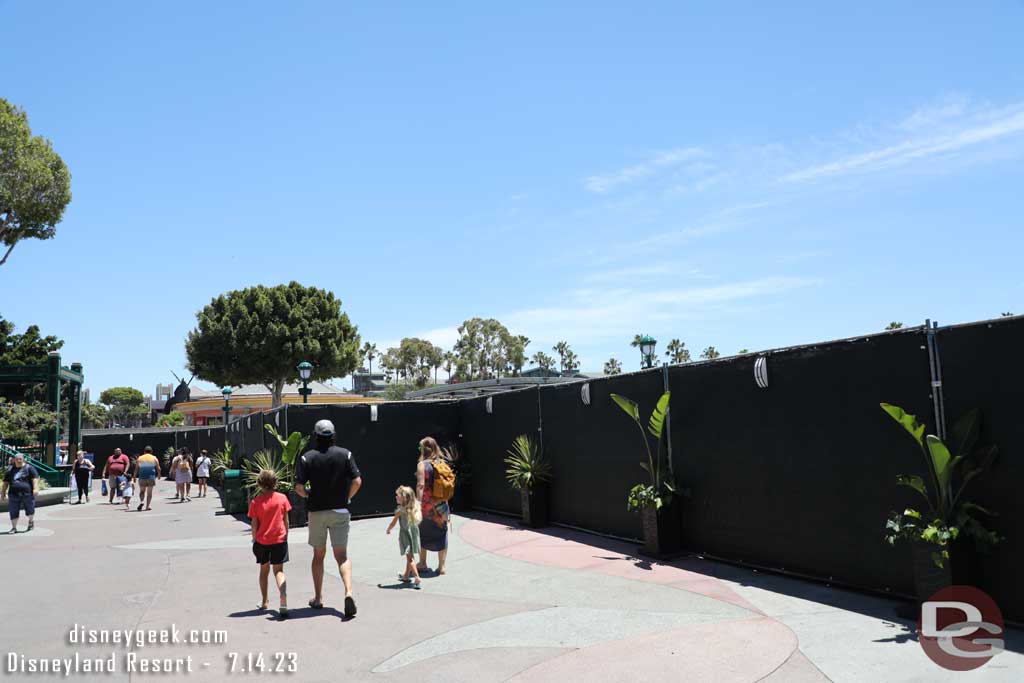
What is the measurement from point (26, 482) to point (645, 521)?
42.8 feet

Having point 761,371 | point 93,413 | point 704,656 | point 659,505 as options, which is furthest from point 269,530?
point 93,413

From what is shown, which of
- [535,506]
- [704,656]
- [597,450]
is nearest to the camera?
[704,656]

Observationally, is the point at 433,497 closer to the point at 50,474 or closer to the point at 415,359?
the point at 50,474

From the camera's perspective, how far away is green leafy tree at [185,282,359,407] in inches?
2007

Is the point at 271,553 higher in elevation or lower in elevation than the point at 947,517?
lower

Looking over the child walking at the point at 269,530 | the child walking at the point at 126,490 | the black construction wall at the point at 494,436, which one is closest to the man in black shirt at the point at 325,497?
the child walking at the point at 269,530

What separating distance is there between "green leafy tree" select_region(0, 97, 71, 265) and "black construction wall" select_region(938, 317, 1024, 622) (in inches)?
1359

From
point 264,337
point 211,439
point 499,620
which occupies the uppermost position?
point 264,337

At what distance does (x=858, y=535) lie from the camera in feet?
24.5

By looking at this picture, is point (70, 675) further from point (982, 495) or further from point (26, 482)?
point (26, 482)

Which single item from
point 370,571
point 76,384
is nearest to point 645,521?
point 370,571

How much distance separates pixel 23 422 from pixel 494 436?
65.7 feet

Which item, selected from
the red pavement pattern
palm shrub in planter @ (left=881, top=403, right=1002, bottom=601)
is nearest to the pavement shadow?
palm shrub in planter @ (left=881, top=403, right=1002, bottom=601)

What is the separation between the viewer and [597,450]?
12.0 metres
